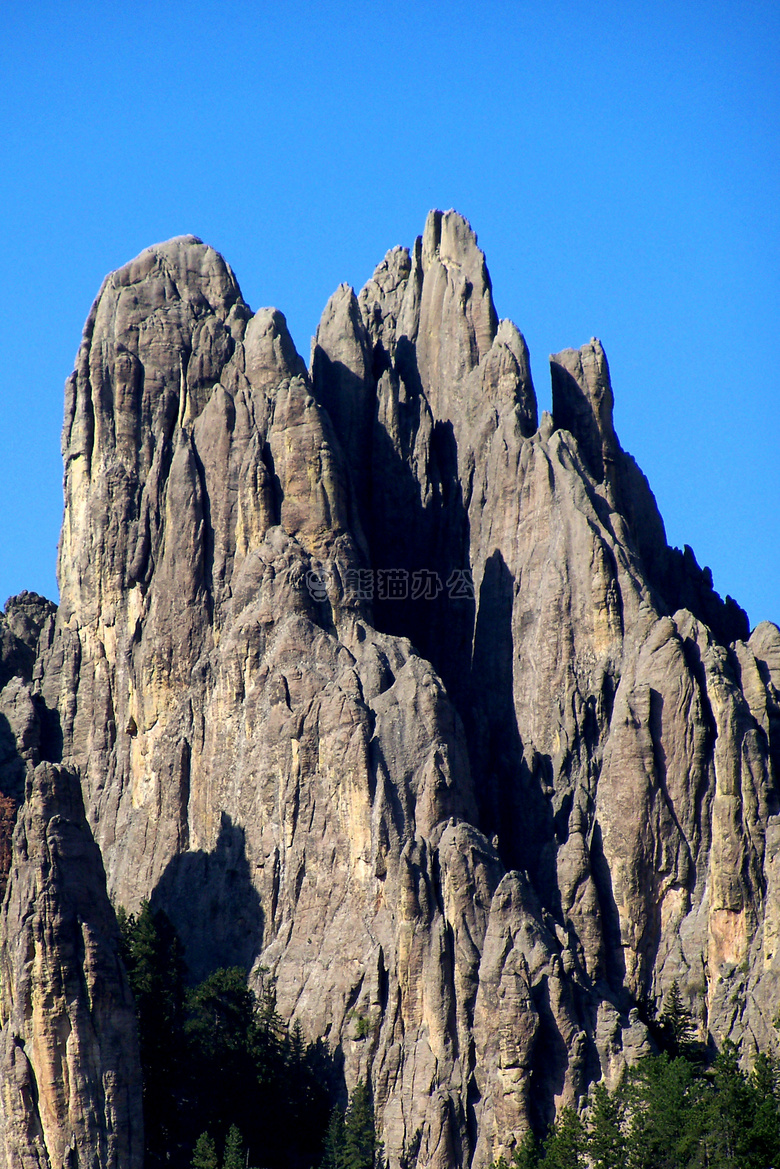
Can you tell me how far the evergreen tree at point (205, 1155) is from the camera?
75.9 meters

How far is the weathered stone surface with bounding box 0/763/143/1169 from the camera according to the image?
244 feet

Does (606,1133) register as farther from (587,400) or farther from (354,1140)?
(587,400)

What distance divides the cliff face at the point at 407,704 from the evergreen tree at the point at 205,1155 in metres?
6.15

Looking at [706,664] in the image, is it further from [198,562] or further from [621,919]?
[198,562]

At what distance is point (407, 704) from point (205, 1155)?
2019cm

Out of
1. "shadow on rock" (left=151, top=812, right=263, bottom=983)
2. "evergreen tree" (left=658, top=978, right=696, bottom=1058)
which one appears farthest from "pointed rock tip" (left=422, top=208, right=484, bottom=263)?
"evergreen tree" (left=658, top=978, right=696, bottom=1058)

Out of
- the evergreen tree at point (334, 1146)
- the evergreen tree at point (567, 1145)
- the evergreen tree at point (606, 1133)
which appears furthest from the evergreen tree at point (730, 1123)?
the evergreen tree at point (334, 1146)

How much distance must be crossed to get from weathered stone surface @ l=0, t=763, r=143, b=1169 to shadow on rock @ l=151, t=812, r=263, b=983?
35.3ft

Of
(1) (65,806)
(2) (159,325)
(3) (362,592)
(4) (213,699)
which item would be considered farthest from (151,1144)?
(2) (159,325)

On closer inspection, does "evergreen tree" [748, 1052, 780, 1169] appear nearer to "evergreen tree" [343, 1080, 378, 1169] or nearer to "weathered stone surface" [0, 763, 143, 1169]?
"evergreen tree" [343, 1080, 378, 1169]

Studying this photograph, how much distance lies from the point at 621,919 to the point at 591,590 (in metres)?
15.4

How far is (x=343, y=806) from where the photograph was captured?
86.8 metres

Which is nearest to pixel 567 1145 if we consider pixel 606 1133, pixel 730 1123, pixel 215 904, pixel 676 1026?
pixel 606 1133

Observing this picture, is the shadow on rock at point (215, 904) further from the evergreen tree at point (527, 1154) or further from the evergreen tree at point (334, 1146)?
the evergreen tree at point (527, 1154)
